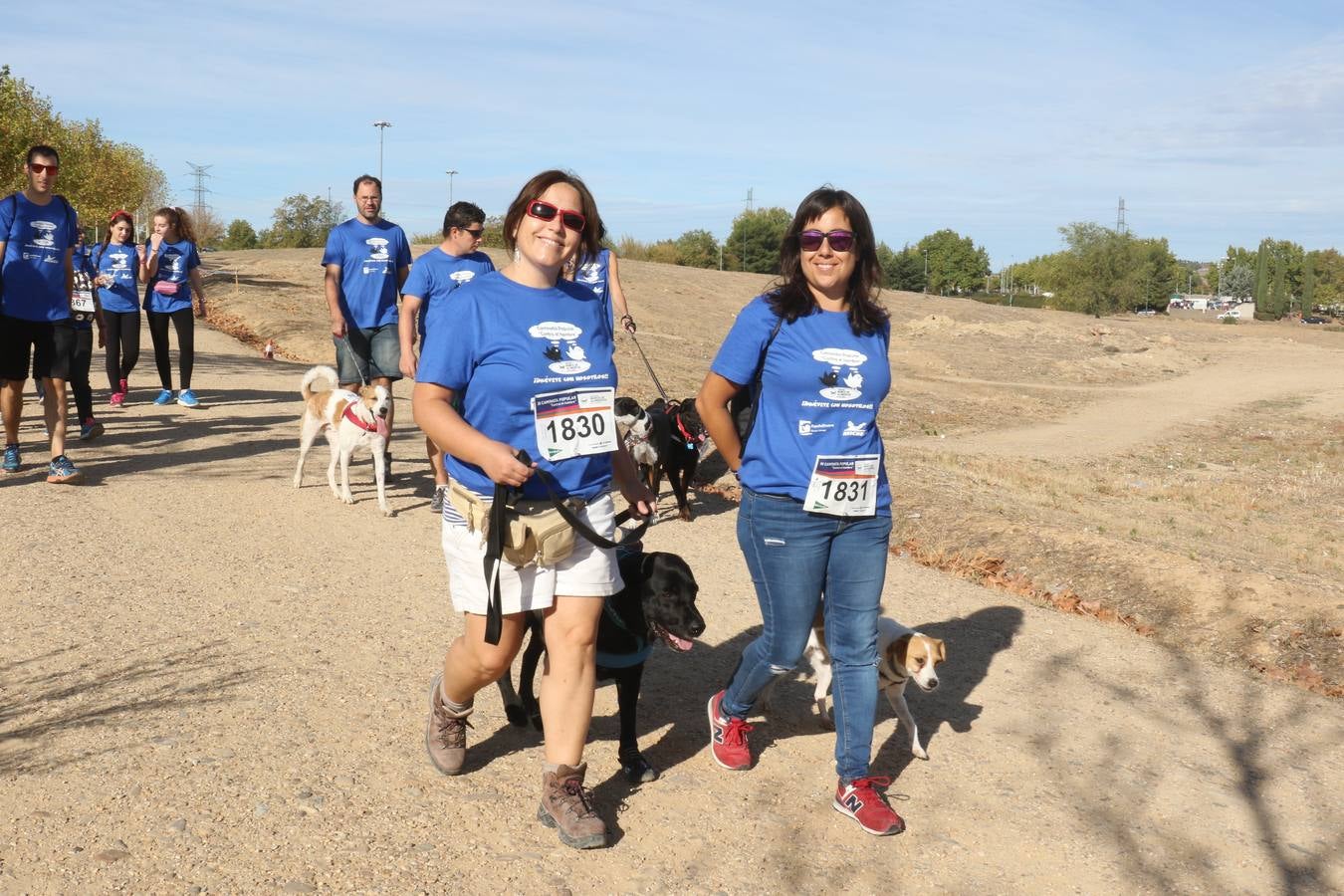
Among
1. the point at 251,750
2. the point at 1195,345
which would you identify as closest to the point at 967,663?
the point at 251,750

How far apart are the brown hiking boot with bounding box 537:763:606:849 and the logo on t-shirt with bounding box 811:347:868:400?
5.12 ft

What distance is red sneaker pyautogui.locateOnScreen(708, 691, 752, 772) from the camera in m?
4.75

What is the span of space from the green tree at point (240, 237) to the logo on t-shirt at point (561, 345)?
11986 centimetres

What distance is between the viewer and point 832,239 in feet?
13.9

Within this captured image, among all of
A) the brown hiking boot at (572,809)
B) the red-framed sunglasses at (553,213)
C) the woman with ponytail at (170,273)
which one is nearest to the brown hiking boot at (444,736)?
the brown hiking boot at (572,809)

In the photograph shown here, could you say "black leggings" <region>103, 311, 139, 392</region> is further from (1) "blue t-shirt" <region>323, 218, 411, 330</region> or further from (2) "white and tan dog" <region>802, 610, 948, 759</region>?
(2) "white and tan dog" <region>802, 610, 948, 759</region>

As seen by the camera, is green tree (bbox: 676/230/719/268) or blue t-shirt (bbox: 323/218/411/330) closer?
blue t-shirt (bbox: 323/218/411/330)

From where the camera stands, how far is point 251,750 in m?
4.55

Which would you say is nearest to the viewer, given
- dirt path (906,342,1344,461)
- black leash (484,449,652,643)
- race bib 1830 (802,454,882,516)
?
black leash (484,449,652,643)

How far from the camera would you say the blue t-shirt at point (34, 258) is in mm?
8828

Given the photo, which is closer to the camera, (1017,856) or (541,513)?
(541,513)

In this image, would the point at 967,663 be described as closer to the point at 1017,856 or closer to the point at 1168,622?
the point at 1168,622

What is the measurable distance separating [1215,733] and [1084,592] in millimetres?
2582

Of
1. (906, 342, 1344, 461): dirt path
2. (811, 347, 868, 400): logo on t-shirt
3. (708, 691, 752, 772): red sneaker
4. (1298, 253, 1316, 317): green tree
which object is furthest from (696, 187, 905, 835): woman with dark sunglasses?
(1298, 253, 1316, 317): green tree
